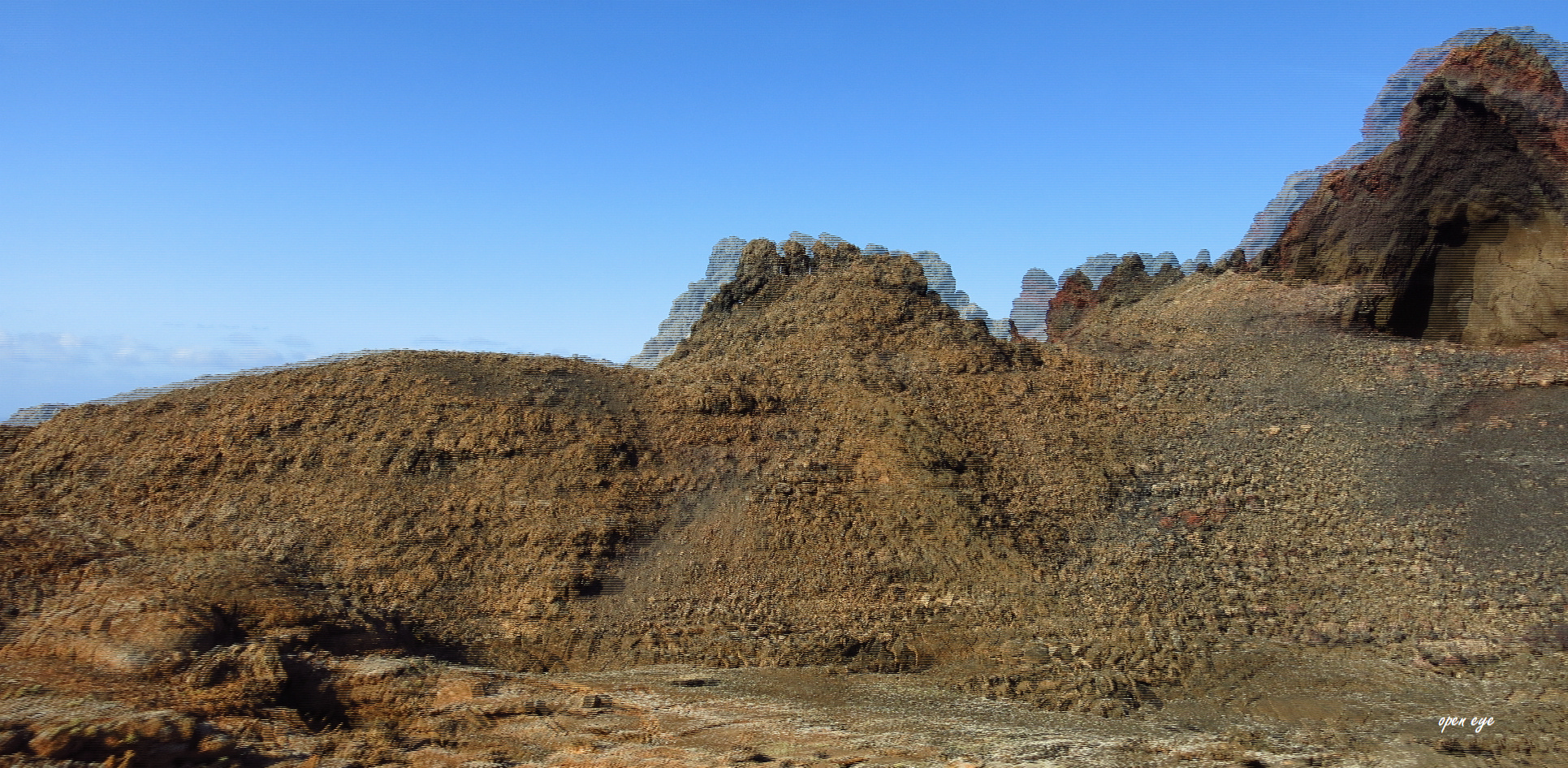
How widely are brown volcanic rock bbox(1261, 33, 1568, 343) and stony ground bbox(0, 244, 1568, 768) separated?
2.46 m

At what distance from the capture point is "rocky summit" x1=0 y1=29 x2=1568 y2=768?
261 inches

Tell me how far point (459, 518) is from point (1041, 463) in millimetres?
6951

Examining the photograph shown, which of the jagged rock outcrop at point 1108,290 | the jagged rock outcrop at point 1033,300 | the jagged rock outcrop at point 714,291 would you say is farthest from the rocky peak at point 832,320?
the jagged rock outcrop at point 1033,300

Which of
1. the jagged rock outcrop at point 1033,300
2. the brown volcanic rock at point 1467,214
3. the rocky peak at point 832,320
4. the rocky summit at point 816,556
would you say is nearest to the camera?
the rocky summit at point 816,556

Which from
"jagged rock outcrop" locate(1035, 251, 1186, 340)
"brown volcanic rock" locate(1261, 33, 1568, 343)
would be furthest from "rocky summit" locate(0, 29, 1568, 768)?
"jagged rock outcrop" locate(1035, 251, 1186, 340)

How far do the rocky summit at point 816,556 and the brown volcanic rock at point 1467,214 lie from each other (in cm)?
205

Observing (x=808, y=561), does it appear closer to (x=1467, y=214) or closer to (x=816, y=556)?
(x=816, y=556)

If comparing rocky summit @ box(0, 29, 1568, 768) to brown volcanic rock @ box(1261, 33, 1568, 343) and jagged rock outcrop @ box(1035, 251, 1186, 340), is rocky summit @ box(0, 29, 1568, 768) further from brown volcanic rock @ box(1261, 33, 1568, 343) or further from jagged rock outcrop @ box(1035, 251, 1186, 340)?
jagged rock outcrop @ box(1035, 251, 1186, 340)

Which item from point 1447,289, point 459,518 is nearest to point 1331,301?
point 1447,289

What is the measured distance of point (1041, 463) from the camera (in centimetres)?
1200

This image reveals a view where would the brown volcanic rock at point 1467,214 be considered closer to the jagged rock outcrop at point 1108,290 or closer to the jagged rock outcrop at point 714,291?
the jagged rock outcrop at point 1108,290

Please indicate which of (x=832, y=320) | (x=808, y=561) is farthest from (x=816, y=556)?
(x=832, y=320)

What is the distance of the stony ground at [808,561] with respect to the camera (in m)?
6.63

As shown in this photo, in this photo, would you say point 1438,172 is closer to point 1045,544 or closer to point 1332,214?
point 1332,214
